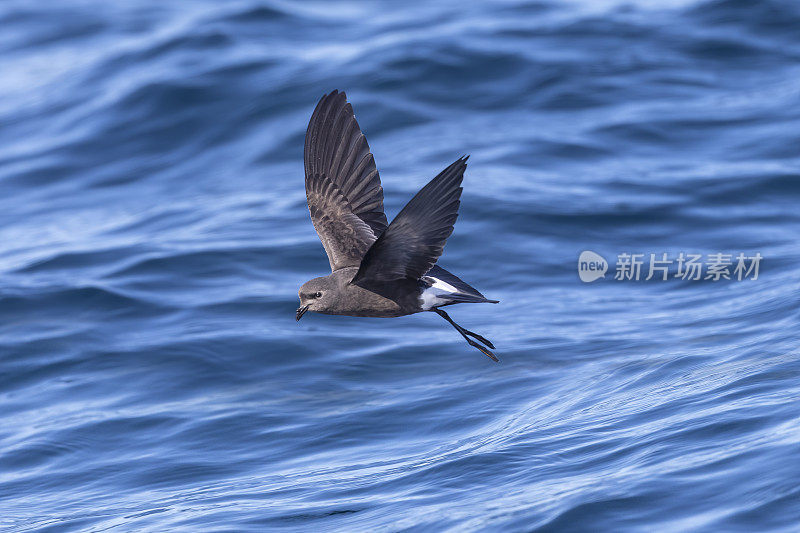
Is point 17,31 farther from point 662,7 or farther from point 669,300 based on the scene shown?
point 669,300

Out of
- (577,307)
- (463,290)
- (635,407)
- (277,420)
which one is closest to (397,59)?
(577,307)

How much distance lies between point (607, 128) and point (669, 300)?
348 centimetres

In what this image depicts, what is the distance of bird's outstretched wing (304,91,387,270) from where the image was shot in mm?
6285

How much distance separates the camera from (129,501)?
7695mm

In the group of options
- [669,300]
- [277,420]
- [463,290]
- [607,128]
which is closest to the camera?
[463,290]

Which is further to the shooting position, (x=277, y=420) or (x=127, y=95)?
(x=127, y=95)

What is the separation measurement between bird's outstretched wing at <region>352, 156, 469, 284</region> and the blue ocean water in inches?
64.4

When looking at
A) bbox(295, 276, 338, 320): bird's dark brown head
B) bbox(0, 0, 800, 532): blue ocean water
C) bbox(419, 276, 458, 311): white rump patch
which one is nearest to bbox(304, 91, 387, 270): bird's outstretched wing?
bbox(295, 276, 338, 320): bird's dark brown head

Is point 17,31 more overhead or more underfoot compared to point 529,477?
more overhead

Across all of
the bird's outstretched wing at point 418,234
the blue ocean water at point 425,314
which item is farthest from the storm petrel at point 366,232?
the blue ocean water at point 425,314

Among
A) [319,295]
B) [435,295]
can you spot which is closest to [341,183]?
[319,295]

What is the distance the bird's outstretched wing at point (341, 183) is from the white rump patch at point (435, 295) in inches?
29.0

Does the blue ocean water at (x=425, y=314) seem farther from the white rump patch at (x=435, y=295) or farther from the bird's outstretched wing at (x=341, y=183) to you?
the bird's outstretched wing at (x=341, y=183)

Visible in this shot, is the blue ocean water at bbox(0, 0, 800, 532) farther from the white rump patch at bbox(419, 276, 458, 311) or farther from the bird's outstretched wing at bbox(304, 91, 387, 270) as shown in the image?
the bird's outstretched wing at bbox(304, 91, 387, 270)
